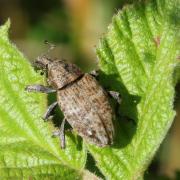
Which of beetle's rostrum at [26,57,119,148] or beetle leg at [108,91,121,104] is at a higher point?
beetle leg at [108,91,121,104]

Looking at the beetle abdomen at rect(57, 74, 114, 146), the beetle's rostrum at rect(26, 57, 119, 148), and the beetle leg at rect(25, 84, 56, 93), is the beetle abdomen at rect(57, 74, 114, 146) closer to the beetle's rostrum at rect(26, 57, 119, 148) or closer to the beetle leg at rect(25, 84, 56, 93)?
the beetle's rostrum at rect(26, 57, 119, 148)

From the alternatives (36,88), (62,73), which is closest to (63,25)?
(62,73)

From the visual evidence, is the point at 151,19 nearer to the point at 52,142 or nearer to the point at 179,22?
the point at 179,22

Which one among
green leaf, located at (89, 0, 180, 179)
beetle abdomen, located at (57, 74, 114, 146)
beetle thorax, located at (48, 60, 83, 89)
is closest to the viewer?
green leaf, located at (89, 0, 180, 179)

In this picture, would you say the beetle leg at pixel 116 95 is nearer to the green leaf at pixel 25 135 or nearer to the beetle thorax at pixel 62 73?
the green leaf at pixel 25 135

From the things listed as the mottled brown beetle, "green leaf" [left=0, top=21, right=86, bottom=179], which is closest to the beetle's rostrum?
the mottled brown beetle

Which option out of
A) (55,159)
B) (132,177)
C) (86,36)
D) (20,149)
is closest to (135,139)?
(132,177)

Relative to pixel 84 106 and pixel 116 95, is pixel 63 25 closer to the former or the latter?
pixel 84 106

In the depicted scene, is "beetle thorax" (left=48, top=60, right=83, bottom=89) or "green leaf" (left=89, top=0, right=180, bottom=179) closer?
"green leaf" (left=89, top=0, right=180, bottom=179)
